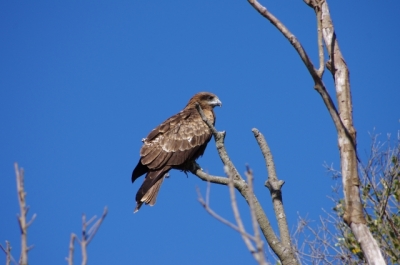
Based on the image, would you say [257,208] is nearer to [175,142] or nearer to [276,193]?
[276,193]

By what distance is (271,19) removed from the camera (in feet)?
17.3

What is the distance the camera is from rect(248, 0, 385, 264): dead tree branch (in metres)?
4.58

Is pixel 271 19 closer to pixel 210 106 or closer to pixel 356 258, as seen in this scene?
pixel 356 258

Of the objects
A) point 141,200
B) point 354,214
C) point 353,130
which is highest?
point 141,200

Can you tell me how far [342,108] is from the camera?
5.01 m

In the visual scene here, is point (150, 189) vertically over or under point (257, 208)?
over

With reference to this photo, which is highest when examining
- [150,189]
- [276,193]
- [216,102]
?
[216,102]

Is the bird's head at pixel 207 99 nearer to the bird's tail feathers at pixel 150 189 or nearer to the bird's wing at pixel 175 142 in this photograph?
the bird's wing at pixel 175 142

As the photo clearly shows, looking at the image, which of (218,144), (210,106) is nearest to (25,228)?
(218,144)

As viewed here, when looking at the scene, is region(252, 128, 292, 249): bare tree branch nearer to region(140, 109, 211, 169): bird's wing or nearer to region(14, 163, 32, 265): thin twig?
region(140, 109, 211, 169): bird's wing

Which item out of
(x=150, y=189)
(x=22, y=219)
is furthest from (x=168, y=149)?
(x=22, y=219)

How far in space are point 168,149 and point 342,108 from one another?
16.4 ft

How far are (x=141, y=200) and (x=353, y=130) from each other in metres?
4.48

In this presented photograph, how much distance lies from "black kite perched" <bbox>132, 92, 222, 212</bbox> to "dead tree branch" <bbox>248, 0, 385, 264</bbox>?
4.28 meters
